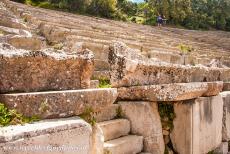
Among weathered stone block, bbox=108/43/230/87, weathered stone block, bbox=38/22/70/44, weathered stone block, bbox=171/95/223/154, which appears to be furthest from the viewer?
weathered stone block, bbox=38/22/70/44

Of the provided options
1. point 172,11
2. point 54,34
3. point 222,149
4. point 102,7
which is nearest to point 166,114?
point 222,149

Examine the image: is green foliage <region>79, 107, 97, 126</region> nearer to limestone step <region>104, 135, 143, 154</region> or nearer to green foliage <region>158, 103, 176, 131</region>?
limestone step <region>104, 135, 143, 154</region>

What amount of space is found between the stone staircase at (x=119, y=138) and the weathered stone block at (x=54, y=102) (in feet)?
2.44

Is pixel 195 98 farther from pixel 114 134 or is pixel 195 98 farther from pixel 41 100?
pixel 41 100

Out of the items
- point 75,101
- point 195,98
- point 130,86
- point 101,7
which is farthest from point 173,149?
point 101,7

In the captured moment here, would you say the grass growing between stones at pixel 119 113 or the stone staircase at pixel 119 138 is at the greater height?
the grass growing between stones at pixel 119 113

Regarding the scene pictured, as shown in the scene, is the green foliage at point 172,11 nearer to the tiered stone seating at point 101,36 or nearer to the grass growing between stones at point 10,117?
the tiered stone seating at point 101,36

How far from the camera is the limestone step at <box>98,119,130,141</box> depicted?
3436mm

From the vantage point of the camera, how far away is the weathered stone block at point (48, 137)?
1.92 metres

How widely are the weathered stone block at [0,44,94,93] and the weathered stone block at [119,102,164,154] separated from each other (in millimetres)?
1271

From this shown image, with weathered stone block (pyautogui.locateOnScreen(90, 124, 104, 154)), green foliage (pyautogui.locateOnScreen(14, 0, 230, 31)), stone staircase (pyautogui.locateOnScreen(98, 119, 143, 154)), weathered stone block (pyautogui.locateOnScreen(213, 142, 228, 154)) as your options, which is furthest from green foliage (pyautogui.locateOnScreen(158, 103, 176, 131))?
green foliage (pyautogui.locateOnScreen(14, 0, 230, 31))

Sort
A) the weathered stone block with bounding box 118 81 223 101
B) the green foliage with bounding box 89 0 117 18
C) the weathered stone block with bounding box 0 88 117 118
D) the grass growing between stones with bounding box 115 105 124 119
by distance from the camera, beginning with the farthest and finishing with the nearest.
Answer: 1. the green foliage with bounding box 89 0 117 18
2. the grass growing between stones with bounding box 115 105 124 119
3. the weathered stone block with bounding box 118 81 223 101
4. the weathered stone block with bounding box 0 88 117 118

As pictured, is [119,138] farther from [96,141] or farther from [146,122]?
[96,141]

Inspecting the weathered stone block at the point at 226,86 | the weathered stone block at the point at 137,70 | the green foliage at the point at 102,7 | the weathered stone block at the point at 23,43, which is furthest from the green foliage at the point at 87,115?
the green foliage at the point at 102,7
